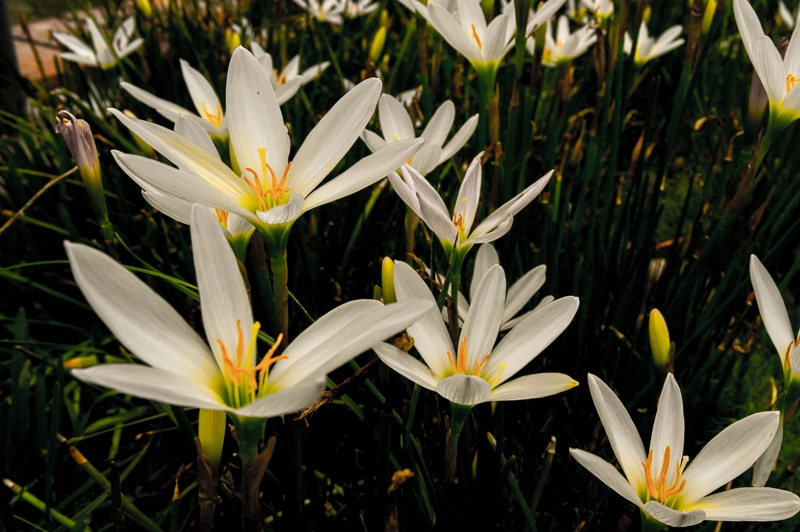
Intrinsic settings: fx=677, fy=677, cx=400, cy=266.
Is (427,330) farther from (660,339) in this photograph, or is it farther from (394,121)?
(394,121)

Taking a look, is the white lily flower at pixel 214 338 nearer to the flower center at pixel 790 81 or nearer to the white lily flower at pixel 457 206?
the white lily flower at pixel 457 206

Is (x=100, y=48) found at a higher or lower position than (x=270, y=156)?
higher

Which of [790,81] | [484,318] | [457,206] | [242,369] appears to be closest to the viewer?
[242,369]

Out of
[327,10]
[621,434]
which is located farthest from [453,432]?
[327,10]

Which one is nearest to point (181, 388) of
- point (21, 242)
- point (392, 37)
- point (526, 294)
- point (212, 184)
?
point (212, 184)

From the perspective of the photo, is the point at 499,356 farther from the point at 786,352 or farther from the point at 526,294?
the point at 786,352

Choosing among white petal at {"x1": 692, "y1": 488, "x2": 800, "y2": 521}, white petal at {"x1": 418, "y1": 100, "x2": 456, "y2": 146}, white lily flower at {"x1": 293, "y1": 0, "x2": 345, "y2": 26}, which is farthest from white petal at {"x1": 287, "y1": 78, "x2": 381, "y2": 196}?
white lily flower at {"x1": 293, "y1": 0, "x2": 345, "y2": 26}

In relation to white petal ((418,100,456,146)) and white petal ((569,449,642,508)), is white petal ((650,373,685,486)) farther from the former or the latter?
white petal ((418,100,456,146))
